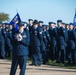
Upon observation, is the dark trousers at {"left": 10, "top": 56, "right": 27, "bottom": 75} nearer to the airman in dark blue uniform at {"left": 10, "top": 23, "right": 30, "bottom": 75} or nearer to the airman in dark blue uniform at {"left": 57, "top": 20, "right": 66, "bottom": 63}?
the airman in dark blue uniform at {"left": 10, "top": 23, "right": 30, "bottom": 75}

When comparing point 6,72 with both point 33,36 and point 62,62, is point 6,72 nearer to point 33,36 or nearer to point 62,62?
point 33,36

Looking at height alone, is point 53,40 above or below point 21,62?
above

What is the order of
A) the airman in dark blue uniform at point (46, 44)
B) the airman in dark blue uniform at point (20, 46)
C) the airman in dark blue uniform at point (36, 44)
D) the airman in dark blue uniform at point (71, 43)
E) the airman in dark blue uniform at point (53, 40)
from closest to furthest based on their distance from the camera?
1. the airman in dark blue uniform at point (20, 46)
2. the airman in dark blue uniform at point (36, 44)
3. the airman in dark blue uniform at point (71, 43)
4. the airman in dark blue uniform at point (53, 40)
5. the airman in dark blue uniform at point (46, 44)

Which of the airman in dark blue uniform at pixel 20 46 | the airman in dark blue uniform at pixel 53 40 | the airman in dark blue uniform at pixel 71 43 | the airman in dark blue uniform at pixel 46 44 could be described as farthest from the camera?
the airman in dark blue uniform at pixel 46 44

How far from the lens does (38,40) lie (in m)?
19.5

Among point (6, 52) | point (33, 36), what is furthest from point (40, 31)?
point (6, 52)

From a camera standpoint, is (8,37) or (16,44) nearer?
(16,44)

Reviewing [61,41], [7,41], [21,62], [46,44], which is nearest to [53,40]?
[46,44]

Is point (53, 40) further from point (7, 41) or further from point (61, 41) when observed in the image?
point (7, 41)

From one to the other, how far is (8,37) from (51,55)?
13.3 ft

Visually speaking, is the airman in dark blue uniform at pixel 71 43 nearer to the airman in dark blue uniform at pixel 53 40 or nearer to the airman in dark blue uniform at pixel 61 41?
the airman in dark blue uniform at pixel 61 41

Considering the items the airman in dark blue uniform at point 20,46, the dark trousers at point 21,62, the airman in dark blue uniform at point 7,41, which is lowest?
the dark trousers at point 21,62

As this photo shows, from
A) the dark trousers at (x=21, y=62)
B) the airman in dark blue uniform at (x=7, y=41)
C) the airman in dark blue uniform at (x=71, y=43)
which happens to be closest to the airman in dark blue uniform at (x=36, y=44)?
the airman in dark blue uniform at (x=71, y=43)

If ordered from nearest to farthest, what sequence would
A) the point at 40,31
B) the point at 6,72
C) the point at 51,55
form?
the point at 6,72 < the point at 40,31 < the point at 51,55
